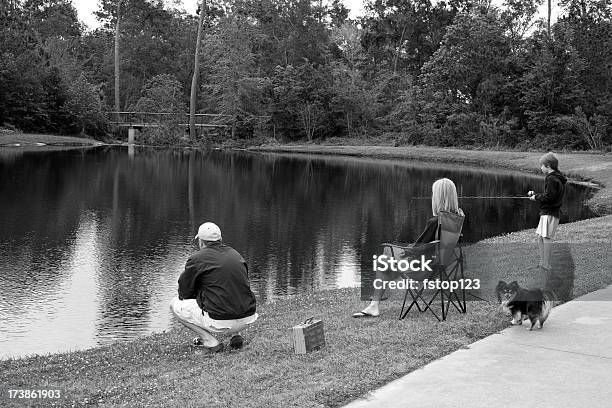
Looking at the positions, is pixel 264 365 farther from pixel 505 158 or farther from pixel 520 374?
pixel 505 158

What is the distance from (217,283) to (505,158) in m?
44.6

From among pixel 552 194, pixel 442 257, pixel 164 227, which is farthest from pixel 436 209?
pixel 164 227

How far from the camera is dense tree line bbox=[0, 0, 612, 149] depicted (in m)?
56.5

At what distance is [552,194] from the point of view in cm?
1076

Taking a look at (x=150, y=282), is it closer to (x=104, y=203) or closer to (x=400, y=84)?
(x=104, y=203)

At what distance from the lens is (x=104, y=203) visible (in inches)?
1052

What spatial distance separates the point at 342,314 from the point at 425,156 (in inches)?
1863

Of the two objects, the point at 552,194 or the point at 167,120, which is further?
the point at 167,120

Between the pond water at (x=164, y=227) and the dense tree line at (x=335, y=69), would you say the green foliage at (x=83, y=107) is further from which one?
the pond water at (x=164, y=227)

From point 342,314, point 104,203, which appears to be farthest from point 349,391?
point 104,203

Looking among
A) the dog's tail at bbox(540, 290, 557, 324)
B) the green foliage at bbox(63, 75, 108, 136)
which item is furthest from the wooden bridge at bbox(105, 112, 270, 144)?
the dog's tail at bbox(540, 290, 557, 324)

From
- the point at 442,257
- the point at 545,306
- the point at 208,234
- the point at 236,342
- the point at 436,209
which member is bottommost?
the point at 236,342

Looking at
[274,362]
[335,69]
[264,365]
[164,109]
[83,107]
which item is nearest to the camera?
[264,365]

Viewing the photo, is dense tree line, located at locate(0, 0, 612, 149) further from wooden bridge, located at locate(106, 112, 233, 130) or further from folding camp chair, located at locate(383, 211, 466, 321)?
folding camp chair, located at locate(383, 211, 466, 321)
